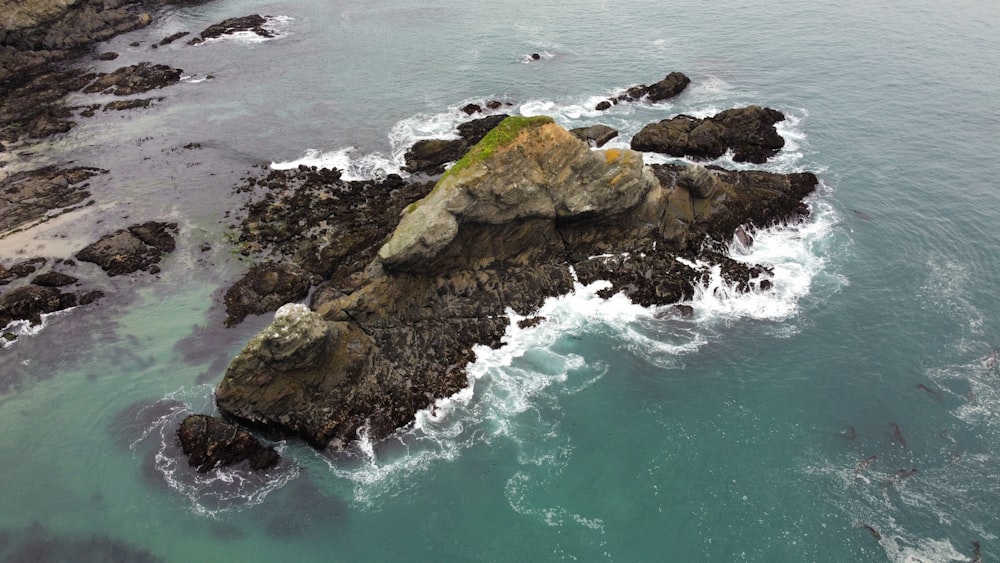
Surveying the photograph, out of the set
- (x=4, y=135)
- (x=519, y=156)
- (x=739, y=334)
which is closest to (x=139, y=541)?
(x=519, y=156)

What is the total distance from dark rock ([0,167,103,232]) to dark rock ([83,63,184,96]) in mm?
20442

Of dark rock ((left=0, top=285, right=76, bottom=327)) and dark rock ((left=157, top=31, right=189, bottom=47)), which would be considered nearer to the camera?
dark rock ((left=0, top=285, right=76, bottom=327))

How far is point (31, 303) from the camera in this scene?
40.2 meters

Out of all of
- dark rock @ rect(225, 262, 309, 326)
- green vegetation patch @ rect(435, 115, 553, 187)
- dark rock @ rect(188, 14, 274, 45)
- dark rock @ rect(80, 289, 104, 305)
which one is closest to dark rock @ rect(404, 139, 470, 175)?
green vegetation patch @ rect(435, 115, 553, 187)

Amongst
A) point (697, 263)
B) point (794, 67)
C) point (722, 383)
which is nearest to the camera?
point (722, 383)

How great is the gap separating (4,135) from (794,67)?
92191mm

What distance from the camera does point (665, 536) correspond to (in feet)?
88.7

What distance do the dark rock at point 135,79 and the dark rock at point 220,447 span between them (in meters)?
57.9

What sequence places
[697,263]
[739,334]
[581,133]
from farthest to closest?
[581,133] → [697,263] → [739,334]

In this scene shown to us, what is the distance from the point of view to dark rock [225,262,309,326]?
3997 centimetres

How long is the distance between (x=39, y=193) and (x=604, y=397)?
2115 inches

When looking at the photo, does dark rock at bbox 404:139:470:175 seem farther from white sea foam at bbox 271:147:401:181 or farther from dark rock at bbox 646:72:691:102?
dark rock at bbox 646:72:691:102

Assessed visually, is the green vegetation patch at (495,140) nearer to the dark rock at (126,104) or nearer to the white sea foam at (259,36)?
the dark rock at (126,104)

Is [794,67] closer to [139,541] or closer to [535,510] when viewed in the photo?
[535,510]
